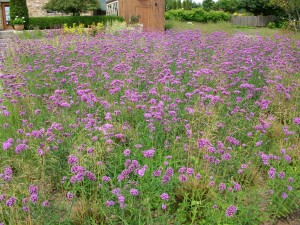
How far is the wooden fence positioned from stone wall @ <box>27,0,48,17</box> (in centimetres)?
2429

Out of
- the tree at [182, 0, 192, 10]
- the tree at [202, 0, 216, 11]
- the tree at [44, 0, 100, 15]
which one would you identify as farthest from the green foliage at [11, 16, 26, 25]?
the tree at [202, 0, 216, 11]

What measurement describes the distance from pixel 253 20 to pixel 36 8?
26293 mm

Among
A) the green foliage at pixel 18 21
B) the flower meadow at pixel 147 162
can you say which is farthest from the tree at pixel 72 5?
the flower meadow at pixel 147 162

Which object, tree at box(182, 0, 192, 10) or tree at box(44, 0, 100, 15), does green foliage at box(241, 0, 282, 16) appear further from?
tree at box(44, 0, 100, 15)

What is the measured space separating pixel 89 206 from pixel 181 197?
812 millimetres

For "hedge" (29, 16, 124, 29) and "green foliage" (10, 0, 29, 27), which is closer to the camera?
"green foliage" (10, 0, 29, 27)

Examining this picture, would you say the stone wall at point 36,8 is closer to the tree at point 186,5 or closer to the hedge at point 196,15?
Result: the hedge at point 196,15

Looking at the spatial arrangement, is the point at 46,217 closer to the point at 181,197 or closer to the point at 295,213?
the point at 181,197

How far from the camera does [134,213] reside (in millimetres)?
2545

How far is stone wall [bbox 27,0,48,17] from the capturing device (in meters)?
23.0

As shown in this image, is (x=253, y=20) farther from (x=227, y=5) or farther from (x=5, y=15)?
(x=5, y=15)

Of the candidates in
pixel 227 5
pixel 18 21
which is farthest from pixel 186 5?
pixel 18 21

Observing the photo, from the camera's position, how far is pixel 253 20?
39.8 metres

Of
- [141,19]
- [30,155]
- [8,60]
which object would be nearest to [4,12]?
[141,19]
